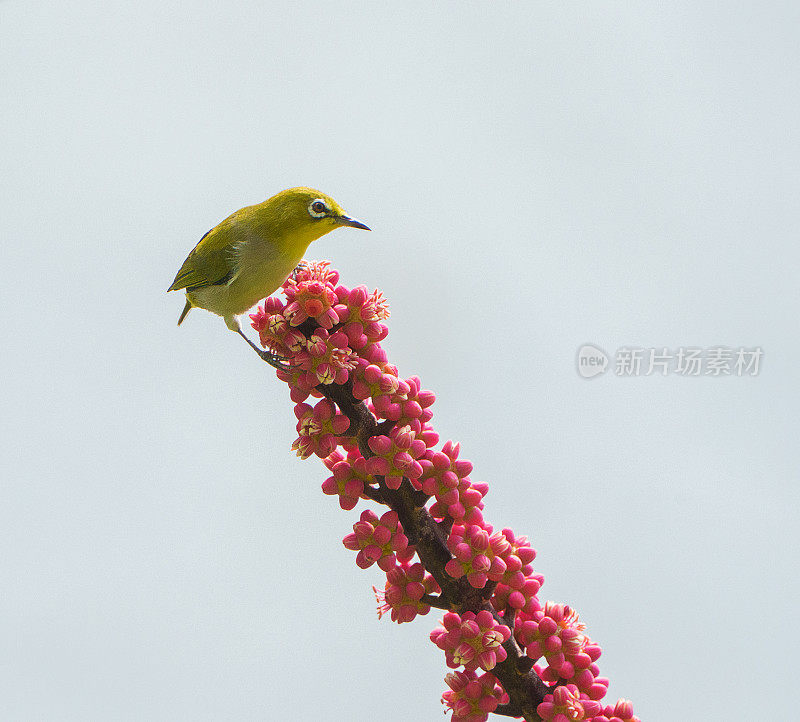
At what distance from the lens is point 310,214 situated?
1.22 metres

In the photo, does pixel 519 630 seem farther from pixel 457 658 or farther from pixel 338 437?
pixel 338 437

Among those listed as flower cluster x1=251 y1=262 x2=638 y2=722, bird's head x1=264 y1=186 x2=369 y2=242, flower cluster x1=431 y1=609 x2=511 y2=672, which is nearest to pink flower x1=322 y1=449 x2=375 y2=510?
flower cluster x1=251 y1=262 x2=638 y2=722

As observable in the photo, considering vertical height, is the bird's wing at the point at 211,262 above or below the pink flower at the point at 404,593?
above

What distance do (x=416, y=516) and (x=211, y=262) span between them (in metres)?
0.59

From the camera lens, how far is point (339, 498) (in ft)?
3.74

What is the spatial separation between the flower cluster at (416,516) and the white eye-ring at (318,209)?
0.33 ft

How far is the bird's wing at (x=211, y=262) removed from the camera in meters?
1.31

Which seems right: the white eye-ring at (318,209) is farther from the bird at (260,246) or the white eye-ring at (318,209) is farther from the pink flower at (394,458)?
the pink flower at (394,458)

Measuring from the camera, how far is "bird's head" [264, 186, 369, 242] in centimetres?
122

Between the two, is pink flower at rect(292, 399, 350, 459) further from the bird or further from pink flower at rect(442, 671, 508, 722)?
pink flower at rect(442, 671, 508, 722)

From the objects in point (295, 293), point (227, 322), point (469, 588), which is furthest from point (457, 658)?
point (227, 322)

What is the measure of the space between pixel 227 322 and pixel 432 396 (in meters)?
0.44

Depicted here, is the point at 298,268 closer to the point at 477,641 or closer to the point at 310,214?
the point at 310,214

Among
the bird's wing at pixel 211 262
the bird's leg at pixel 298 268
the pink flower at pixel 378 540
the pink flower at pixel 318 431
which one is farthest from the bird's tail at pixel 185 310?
the pink flower at pixel 378 540
